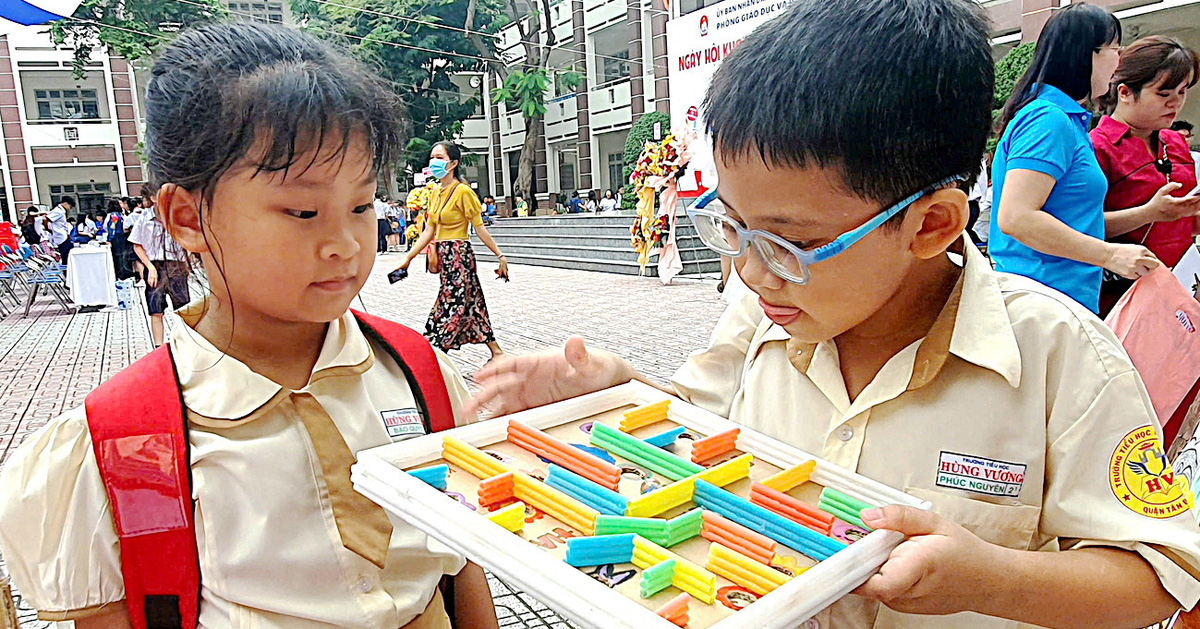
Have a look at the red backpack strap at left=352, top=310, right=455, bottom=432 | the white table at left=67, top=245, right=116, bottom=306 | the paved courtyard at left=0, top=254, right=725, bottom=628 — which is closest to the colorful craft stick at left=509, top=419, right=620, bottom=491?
the red backpack strap at left=352, top=310, right=455, bottom=432

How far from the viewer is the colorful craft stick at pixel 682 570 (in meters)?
0.70

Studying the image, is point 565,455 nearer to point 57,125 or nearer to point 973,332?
point 973,332

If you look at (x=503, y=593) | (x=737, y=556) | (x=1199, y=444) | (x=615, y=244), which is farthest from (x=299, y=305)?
(x=615, y=244)

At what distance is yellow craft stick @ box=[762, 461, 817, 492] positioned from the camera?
2.98 feet

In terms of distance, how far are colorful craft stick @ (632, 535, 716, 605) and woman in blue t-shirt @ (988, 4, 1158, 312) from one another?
1.65m

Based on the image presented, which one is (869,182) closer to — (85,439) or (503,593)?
(85,439)

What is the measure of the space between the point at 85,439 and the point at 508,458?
601 mm

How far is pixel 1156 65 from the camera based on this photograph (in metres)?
2.16

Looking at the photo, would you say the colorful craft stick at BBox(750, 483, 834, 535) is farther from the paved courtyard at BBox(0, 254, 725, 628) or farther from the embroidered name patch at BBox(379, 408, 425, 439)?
the paved courtyard at BBox(0, 254, 725, 628)

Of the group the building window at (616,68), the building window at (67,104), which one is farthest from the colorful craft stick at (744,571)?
the building window at (67,104)

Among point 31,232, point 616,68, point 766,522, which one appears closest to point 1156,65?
point 766,522

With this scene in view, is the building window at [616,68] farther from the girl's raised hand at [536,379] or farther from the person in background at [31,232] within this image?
the girl's raised hand at [536,379]

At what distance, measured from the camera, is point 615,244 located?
13.9 metres

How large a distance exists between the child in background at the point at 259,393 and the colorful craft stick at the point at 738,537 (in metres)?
0.43
